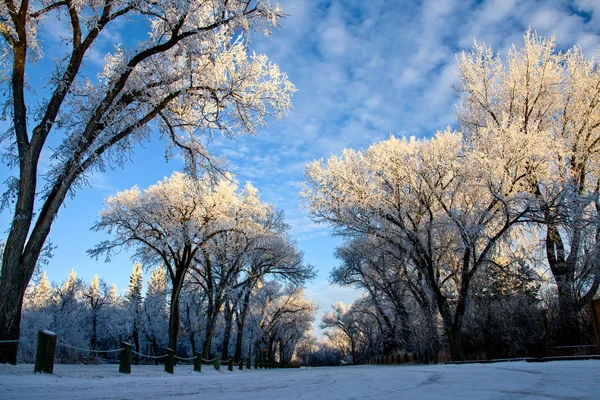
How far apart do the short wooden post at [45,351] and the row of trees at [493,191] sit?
15.2 metres

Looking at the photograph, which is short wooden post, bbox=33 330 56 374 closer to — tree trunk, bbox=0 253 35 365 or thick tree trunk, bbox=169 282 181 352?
tree trunk, bbox=0 253 35 365

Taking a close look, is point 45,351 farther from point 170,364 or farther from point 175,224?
point 175,224

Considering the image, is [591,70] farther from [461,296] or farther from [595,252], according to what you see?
[461,296]

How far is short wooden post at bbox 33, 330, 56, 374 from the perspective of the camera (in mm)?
7277

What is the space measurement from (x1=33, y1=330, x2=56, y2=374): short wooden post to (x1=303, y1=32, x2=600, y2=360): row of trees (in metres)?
15.2

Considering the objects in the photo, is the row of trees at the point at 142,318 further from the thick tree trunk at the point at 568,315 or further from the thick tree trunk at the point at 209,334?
the thick tree trunk at the point at 568,315

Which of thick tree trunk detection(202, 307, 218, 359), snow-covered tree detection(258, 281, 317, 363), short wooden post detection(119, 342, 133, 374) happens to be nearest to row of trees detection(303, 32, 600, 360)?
thick tree trunk detection(202, 307, 218, 359)

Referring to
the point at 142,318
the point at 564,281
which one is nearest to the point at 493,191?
the point at 564,281

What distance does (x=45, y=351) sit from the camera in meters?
7.38

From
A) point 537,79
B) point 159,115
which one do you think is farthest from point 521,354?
point 159,115

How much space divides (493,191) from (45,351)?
16.9m

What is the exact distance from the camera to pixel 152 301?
179 feet

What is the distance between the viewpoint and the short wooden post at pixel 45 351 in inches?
287

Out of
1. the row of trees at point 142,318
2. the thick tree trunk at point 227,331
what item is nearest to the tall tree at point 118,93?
the thick tree trunk at point 227,331
